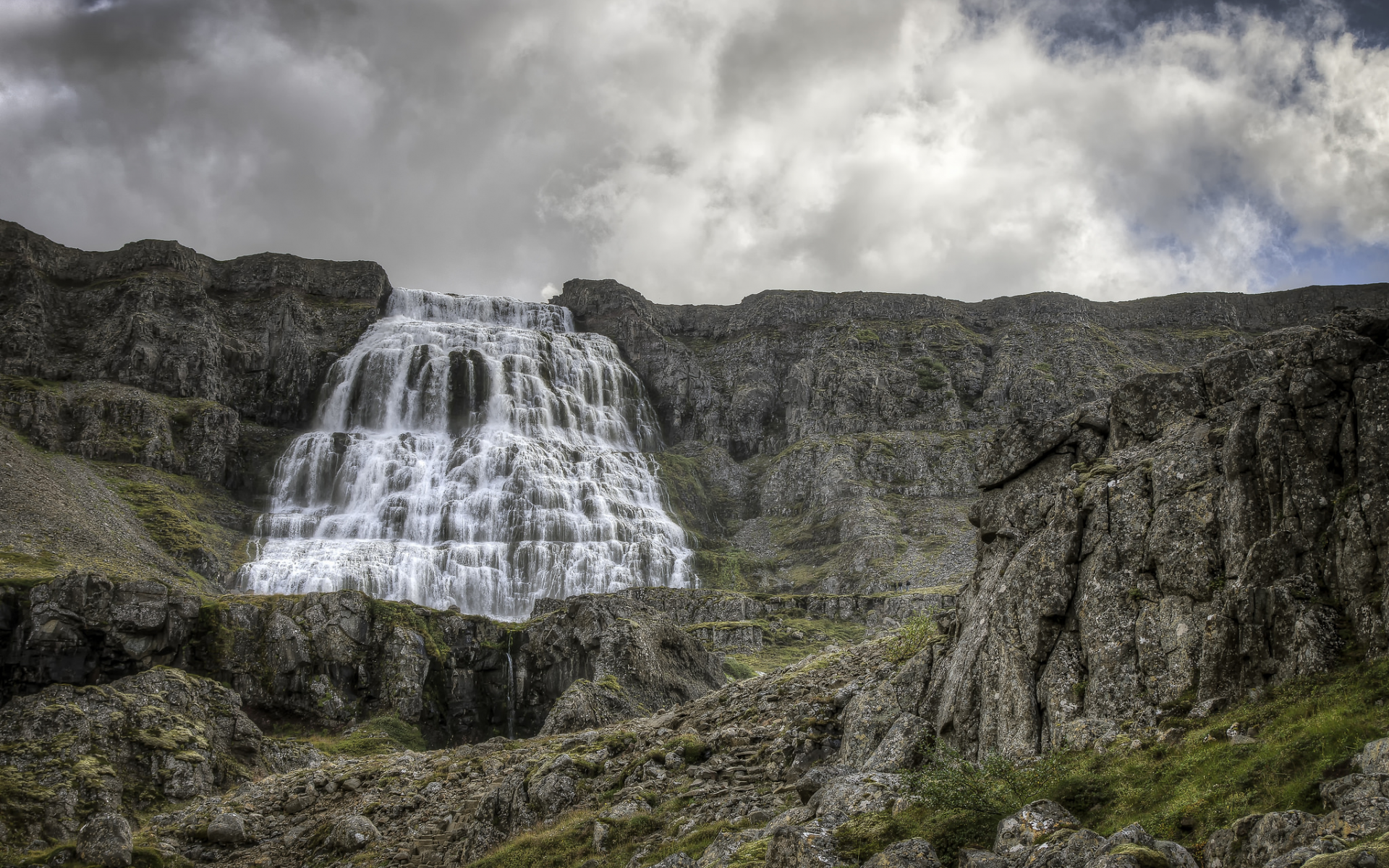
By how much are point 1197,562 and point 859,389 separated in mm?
129948

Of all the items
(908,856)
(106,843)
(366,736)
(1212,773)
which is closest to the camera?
(908,856)

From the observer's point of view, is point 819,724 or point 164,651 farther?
point 164,651

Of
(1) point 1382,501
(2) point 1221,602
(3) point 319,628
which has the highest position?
(1) point 1382,501

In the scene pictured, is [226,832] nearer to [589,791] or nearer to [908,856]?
[589,791]

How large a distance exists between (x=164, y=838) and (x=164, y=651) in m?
24.9

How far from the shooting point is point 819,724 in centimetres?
2622

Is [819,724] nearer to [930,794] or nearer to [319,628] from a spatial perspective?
[930,794]

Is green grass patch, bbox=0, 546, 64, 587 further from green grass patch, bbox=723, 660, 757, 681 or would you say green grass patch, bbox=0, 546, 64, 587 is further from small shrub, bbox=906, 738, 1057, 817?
small shrub, bbox=906, 738, 1057, 817

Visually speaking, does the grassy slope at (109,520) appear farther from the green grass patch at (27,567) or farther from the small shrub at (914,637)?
the small shrub at (914,637)

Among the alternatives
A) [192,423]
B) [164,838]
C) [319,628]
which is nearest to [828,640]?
[319,628]

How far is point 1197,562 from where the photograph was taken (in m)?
18.4

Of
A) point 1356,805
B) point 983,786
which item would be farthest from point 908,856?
point 1356,805

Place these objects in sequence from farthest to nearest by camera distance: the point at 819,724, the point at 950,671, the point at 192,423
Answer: the point at 192,423 < the point at 819,724 < the point at 950,671

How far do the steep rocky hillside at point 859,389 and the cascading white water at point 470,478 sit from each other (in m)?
11.2
